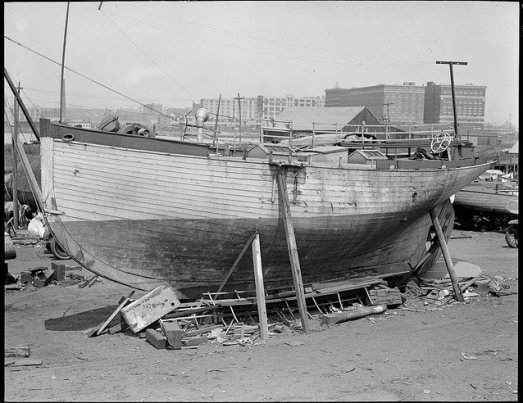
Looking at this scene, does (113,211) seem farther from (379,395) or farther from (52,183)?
(379,395)

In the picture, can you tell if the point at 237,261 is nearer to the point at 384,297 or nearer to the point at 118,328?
the point at 118,328

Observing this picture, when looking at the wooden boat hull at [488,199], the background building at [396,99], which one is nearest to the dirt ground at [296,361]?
the wooden boat hull at [488,199]

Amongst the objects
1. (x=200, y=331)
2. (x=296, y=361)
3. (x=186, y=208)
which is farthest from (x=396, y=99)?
(x=296, y=361)

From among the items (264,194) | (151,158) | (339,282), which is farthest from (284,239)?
(151,158)

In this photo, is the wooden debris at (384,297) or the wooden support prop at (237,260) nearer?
the wooden support prop at (237,260)

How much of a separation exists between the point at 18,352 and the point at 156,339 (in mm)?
1824

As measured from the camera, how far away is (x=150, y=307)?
952 cm

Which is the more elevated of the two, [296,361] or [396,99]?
[396,99]

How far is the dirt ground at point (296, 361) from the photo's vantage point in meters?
6.87

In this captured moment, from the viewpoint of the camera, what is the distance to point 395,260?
505 inches

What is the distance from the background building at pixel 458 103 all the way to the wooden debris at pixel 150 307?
1697 inches

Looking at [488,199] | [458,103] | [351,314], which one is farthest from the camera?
[458,103]

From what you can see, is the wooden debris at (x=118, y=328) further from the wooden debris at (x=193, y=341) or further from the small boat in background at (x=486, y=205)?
the small boat in background at (x=486, y=205)

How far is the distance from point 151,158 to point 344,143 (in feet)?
17.1
